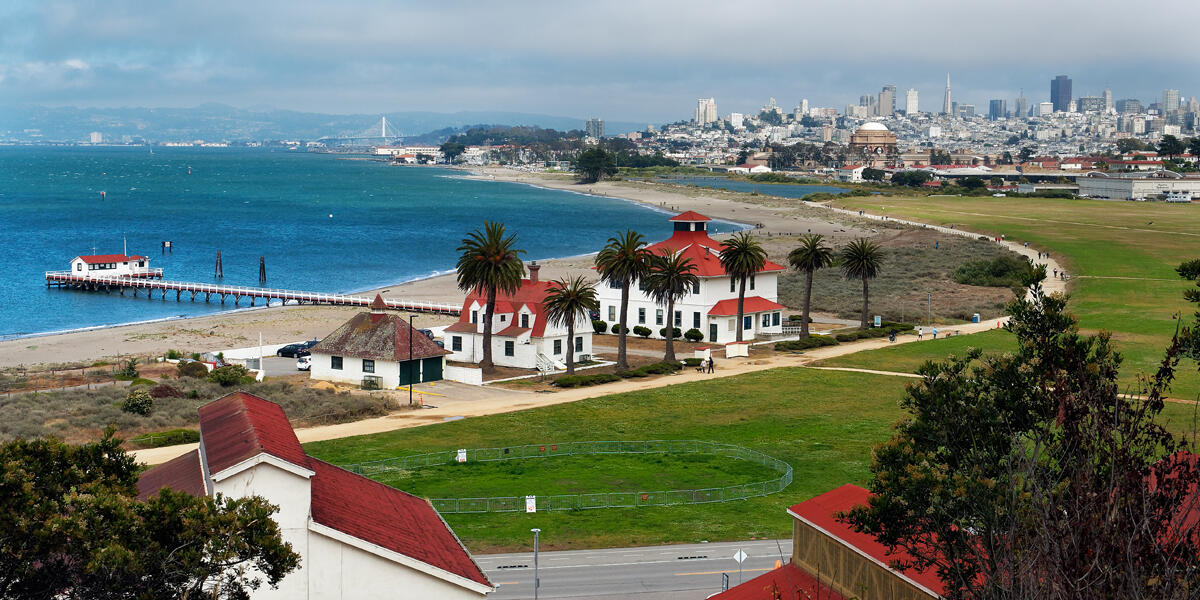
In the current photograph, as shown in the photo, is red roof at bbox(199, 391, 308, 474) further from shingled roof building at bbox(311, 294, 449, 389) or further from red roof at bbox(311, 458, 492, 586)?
shingled roof building at bbox(311, 294, 449, 389)

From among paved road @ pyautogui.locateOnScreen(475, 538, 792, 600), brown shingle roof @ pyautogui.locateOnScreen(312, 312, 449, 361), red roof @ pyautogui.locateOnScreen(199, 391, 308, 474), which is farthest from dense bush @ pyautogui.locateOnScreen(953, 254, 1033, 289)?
red roof @ pyautogui.locateOnScreen(199, 391, 308, 474)

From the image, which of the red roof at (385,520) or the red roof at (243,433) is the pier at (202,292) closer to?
the red roof at (243,433)

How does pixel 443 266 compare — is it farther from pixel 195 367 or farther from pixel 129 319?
pixel 195 367

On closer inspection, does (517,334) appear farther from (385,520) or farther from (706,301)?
(385,520)

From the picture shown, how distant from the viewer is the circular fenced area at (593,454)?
37.3 m

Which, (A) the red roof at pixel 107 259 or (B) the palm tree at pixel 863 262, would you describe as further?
(A) the red roof at pixel 107 259

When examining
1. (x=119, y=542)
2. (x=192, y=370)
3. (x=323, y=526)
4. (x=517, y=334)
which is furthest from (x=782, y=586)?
(x=192, y=370)

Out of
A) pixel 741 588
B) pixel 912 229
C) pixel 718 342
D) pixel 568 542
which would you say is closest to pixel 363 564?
pixel 741 588

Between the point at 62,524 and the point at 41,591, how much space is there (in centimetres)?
105

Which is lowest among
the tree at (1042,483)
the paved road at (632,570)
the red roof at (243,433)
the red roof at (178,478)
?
the paved road at (632,570)

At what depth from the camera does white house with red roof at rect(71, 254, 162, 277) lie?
109m

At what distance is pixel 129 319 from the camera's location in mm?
91250

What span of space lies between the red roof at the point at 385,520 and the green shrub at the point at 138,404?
28.7 metres

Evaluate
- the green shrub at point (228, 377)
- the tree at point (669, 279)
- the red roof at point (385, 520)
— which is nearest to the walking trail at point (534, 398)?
the tree at point (669, 279)
